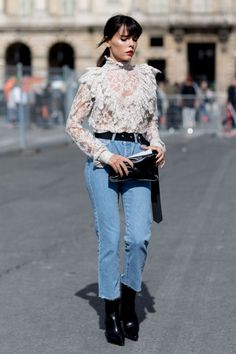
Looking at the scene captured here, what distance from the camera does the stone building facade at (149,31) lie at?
60.7 m

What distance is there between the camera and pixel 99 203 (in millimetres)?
5539

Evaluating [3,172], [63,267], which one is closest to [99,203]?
[63,267]

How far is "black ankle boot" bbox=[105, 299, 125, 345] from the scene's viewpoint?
221 inches

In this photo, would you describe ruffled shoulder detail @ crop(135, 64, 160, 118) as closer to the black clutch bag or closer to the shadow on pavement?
the black clutch bag

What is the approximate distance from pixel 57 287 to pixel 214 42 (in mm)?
55198

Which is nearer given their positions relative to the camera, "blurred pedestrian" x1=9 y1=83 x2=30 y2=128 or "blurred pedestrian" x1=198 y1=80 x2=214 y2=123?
"blurred pedestrian" x1=9 y1=83 x2=30 y2=128

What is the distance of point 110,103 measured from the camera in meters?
5.53

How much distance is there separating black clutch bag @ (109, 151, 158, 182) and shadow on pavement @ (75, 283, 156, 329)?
1.03m

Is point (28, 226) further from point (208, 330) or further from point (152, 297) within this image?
point (208, 330)

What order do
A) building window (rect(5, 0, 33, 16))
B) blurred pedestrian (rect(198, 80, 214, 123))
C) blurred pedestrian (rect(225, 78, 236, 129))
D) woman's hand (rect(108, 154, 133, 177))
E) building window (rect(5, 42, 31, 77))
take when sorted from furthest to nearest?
building window (rect(5, 42, 31, 77)), building window (rect(5, 0, 33, 16)), blurred pedestrian (rect(198, 80, 214, 123)), blurred pedestrian (rect(225, 78, 236, 129)), woman's hand (rect(108, 154, 133, 177))

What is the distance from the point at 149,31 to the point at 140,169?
2227 inches

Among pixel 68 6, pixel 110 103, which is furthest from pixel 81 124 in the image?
pixel 68 6

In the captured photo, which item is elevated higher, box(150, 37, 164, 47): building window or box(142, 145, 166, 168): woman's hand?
box(142, 145, 166, 168): woman's hand

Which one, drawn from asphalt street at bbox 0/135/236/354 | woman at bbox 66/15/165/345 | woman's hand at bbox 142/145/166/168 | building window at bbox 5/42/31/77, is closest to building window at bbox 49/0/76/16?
building window at bbox 5/42/31/77
